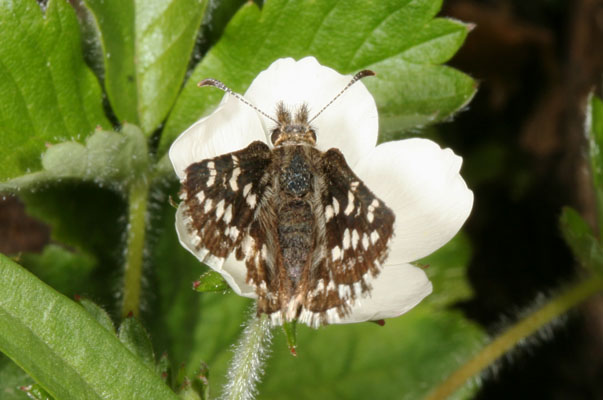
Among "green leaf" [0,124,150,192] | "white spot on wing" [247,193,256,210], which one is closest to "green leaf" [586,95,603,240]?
"white spot on wing" [247,193,256,210]

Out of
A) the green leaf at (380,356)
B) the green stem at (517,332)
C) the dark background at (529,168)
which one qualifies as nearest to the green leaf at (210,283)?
the green leaf at (380,356)

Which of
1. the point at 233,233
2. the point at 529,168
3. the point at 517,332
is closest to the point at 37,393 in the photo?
the point at 233,233

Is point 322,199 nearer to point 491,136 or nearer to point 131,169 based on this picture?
point 131,169

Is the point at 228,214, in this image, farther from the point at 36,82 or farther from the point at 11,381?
the point at 11,381

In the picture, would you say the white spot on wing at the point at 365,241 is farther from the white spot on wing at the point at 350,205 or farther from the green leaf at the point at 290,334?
the green leaf at the point at 290,334

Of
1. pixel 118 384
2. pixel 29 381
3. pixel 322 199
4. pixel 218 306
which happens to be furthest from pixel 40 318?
pixel 218 306

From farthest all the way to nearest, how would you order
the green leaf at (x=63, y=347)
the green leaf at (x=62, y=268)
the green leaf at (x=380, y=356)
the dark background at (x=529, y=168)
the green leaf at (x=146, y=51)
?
1. the dark background at (x=529, y=168)
2. the green leaf at (x=380, y=356)
3. the green leaf at (x=62, y=268)
4. the green leaf at (x=146, y=51)
5. the green leaf at (x=63, y=347)
